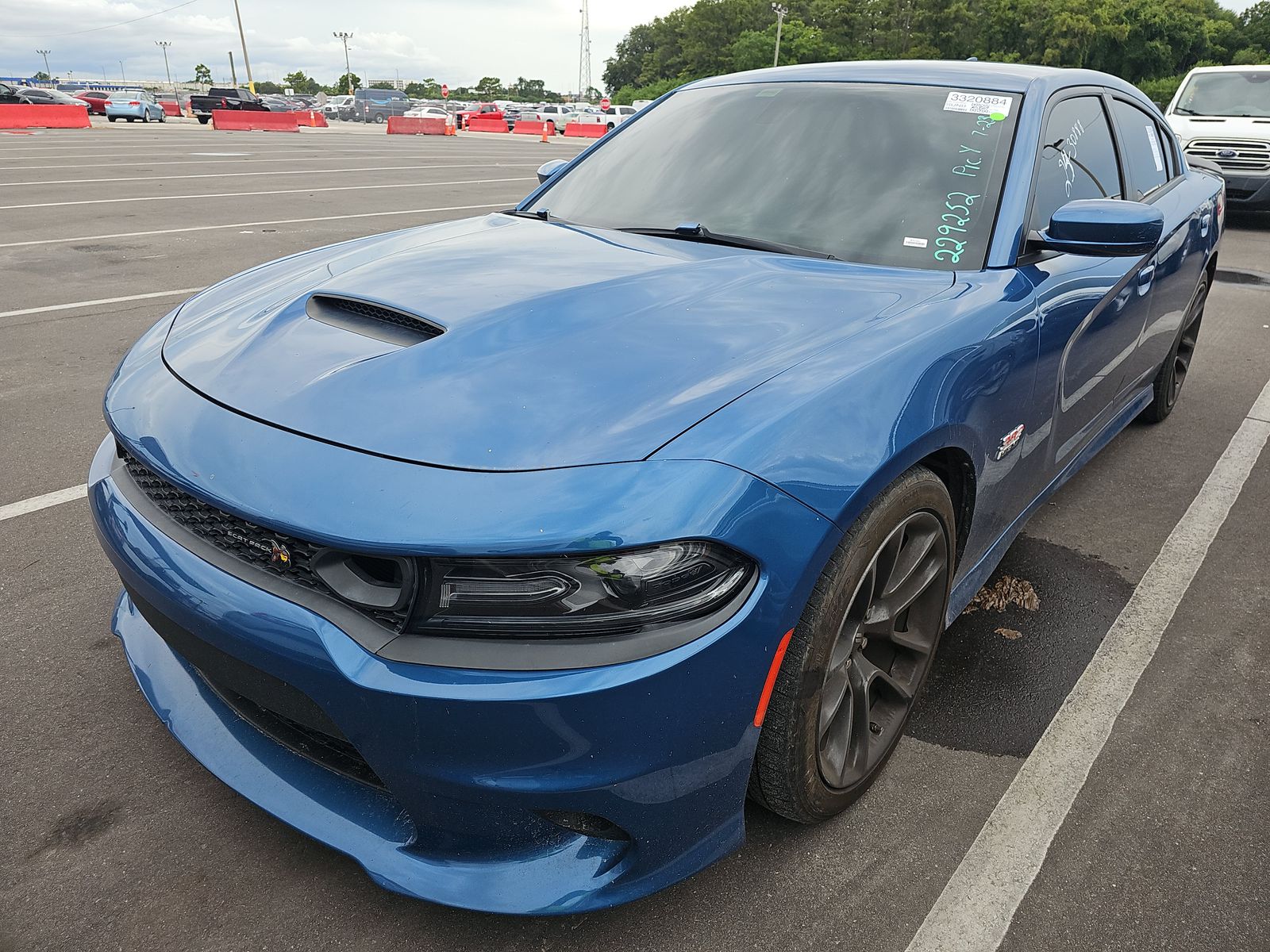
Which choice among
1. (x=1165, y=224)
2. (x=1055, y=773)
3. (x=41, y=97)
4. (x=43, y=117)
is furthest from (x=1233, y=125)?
(x=41, y=97)

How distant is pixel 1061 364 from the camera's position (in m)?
2.61

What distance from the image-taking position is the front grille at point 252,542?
1.55 m

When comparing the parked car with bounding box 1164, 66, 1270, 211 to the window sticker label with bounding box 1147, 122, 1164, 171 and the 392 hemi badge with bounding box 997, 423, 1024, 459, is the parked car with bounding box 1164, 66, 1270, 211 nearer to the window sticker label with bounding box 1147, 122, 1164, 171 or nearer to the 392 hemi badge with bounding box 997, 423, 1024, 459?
the window sticker label with bounding box 1147, 122, 1164, 171

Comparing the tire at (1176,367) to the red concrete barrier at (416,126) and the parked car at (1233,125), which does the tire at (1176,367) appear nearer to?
the parked car at (1233,125)

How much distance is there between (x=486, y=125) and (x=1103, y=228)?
4201 centimetres

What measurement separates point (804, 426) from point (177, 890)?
4.82 feet

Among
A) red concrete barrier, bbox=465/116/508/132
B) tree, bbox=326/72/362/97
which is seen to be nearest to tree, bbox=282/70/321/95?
tree, bbox=326/72/362/97

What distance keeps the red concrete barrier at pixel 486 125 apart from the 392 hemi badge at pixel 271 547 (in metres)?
41.9

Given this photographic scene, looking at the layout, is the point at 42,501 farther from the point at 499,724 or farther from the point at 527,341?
the point at 499,724

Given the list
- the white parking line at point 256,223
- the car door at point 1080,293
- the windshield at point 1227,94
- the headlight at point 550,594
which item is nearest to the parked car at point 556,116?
the white parking line at point 256,223

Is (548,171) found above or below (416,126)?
above

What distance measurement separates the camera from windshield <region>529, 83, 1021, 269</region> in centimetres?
252

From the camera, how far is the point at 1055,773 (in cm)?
225

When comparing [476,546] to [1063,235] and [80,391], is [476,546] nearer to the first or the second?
[1063,235]
